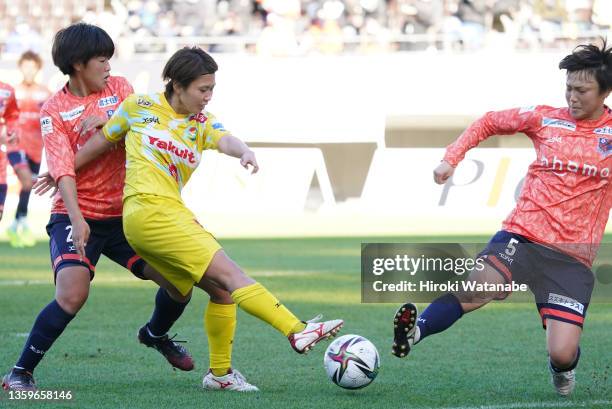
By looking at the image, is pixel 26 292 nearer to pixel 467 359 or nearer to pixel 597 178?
pixel 467 359

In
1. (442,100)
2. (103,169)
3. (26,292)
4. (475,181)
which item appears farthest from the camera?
(442,100)

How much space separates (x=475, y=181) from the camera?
19438 mm

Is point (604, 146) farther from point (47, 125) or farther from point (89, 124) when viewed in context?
point (47, 125)

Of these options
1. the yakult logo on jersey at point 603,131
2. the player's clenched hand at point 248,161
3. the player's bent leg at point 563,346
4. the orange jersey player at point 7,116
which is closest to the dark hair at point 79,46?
the player's clenched hand at point 248,161

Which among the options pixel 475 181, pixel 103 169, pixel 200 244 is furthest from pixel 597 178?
pixel 475 181

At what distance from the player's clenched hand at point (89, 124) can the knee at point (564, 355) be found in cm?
270

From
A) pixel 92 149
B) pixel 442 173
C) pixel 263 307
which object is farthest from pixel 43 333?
pixel 442 173

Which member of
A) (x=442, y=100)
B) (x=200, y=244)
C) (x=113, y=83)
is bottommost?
(x=442, y=100)

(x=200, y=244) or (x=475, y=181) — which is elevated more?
(x=200, y=244)

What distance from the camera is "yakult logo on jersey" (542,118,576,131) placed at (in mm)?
6035

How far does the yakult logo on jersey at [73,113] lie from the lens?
6.11 metres

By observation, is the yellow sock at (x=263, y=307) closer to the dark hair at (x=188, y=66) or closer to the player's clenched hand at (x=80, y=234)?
the player's clenched hand at (x=80, y=234)

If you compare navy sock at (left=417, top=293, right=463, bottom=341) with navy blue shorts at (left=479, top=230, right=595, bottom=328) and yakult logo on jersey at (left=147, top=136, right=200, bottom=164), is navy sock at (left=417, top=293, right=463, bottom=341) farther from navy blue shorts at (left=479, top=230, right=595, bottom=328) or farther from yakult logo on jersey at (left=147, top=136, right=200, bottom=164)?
yakult logo on jersey at (left=147, top=136, right=200, bottom=164)

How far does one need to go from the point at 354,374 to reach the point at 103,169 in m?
1.78
